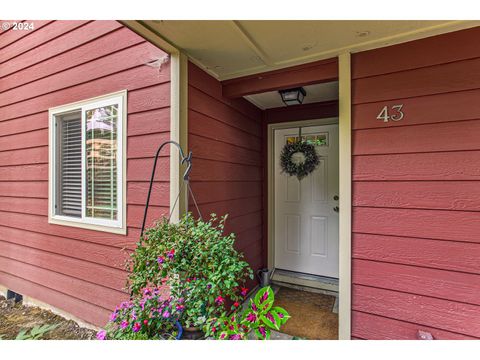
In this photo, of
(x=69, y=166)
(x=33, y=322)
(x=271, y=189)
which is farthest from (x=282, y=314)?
(x=33, y=322)

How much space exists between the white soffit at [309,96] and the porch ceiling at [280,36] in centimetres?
51

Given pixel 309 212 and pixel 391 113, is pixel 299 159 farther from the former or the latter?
pixel 391 113

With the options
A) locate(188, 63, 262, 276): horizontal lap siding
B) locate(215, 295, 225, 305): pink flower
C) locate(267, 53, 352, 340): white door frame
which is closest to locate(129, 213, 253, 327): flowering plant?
locate(215, 295, 225, 305): pink flower

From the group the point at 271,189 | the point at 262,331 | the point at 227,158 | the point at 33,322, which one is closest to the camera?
the point at 262,331

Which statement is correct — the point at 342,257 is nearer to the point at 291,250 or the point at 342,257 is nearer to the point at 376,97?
the point at 376,97

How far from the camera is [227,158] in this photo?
209 centimetres

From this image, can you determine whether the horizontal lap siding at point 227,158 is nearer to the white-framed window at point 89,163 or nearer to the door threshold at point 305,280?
the door threshold at point 305,280

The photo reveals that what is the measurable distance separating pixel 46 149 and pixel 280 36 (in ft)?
8.37

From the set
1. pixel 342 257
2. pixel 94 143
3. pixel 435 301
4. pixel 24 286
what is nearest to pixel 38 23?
pixel 94 143

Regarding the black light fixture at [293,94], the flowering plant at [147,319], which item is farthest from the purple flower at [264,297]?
the black light fixture at [293,94]

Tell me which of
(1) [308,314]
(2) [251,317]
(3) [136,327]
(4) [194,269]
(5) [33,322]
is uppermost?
(4) [194,269]

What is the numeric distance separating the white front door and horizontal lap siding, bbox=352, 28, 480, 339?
1.07 metres

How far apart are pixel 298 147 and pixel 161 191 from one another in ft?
5.42

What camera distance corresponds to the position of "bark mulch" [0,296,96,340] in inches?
82.3
